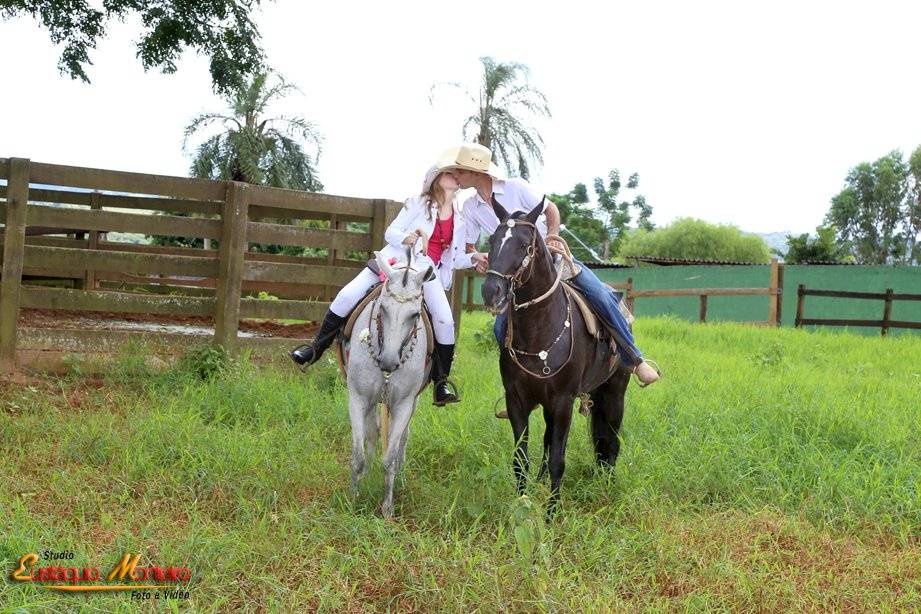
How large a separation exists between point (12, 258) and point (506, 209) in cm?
529

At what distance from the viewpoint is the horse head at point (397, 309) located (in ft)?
15.3

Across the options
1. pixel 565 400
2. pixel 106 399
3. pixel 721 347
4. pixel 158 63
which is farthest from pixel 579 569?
pixel 158 63

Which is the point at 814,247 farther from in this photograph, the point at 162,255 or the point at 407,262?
the point at 407,262

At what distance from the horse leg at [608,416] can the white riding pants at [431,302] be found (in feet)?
4.72

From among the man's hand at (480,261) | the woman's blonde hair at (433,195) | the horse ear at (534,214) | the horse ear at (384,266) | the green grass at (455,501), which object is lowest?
the green grass at (455,501)

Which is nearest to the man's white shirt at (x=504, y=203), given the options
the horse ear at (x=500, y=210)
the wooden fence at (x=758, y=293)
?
the horse ear at (x=500, y=210)

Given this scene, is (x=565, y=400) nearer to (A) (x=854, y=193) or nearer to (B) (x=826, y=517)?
(B) (x=826, y=517)

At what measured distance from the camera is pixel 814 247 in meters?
42.5

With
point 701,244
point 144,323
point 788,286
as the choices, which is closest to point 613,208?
point 701,244

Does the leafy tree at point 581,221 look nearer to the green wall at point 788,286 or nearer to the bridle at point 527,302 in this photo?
the green wall at point 788,286

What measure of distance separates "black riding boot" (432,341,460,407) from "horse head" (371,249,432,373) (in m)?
0.67

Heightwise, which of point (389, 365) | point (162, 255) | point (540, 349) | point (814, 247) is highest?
point (814, 247)

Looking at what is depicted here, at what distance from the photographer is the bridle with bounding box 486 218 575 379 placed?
4.74m

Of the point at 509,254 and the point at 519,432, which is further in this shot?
the point at 519,432
